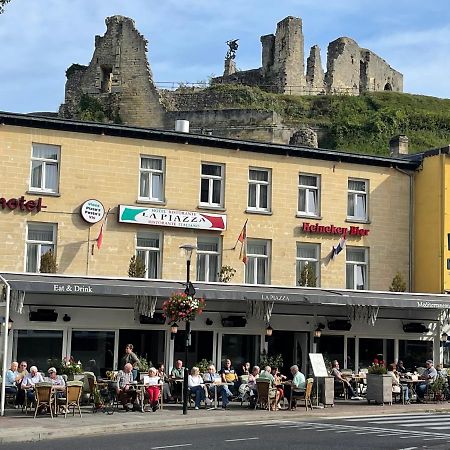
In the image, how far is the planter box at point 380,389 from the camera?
28.2 m

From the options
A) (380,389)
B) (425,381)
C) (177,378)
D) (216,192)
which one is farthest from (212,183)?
(425,381)

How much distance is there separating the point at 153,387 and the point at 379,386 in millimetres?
7538

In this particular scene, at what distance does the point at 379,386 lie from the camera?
2828 cm

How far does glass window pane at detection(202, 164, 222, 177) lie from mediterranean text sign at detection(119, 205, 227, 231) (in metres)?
1.53

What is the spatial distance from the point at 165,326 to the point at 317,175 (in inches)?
330

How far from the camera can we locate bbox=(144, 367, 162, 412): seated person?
24531 millimetres

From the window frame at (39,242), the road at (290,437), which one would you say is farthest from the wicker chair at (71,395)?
the window frame at (39,242)

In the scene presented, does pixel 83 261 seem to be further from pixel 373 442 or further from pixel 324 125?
pixel 324 125

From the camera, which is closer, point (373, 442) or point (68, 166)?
point (373, 442)

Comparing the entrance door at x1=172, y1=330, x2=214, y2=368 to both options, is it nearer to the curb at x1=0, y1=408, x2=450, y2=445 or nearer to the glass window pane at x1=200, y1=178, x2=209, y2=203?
the glass window pane at x1=200, y1=178, x2=209, y2=203

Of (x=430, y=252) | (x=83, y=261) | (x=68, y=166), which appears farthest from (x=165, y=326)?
(x=430, y=252)

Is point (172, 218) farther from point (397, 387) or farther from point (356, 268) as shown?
point (397, 387)

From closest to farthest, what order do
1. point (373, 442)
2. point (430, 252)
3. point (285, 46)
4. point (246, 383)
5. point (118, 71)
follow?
point (373, 442) < point (246, 383) < point (430, 252) < point (118, 71) < point (285, 46)

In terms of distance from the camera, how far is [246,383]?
2705cm
